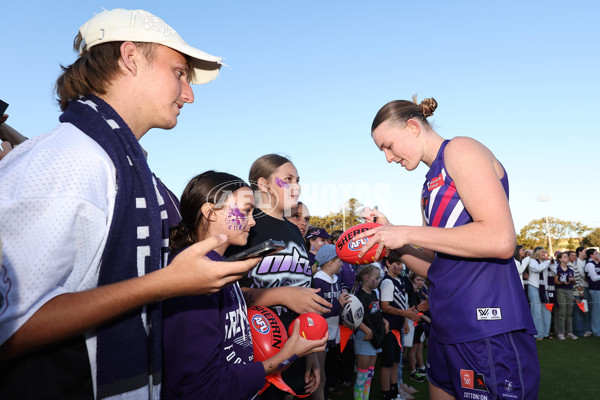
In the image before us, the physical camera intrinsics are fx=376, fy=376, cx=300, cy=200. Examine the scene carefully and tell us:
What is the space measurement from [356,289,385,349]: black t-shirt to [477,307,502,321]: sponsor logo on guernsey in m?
4.21

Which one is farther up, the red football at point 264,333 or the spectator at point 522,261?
the red football at point 264,333

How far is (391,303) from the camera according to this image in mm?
7152

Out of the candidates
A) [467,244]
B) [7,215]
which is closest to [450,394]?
[467,244]

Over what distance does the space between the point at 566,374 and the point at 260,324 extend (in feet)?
27.6

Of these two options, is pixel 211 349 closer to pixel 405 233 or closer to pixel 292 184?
pixel 405 233

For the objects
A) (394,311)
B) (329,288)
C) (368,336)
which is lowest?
(368,336)

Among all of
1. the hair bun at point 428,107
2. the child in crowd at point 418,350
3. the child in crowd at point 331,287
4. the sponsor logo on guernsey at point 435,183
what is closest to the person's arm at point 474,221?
the sponsor logo on guernsey at point 435,183

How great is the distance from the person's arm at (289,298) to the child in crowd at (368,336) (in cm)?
357

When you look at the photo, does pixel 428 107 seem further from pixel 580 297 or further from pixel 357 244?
pixel 580 297

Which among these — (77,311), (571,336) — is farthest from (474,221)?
(571,336)

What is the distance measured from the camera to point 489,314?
227 centimetres

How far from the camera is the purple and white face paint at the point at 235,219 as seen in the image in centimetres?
254

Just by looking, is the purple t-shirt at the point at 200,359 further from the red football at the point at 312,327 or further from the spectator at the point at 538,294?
the spectator at the point at 538,294

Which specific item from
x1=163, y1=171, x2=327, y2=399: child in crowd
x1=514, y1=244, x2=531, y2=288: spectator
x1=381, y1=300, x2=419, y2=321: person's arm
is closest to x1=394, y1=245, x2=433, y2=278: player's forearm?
x1=163, y1=171, x2=327, y2=399: child in crowd
